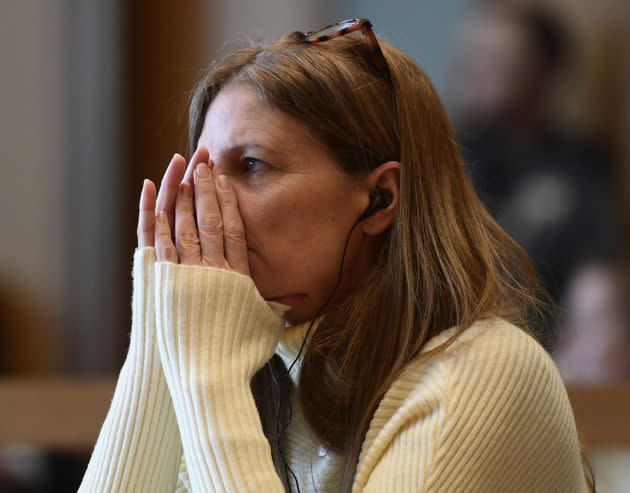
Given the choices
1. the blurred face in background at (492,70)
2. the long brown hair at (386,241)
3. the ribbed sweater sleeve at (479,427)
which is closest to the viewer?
the ribbed sweater sleeve at (479,427)

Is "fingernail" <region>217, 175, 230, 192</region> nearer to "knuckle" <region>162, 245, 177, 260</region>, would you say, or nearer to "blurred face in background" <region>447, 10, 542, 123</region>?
"knuckle" <region>162, 245, 177, 260</region>

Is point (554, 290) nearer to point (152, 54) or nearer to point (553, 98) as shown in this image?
point (553, 98)

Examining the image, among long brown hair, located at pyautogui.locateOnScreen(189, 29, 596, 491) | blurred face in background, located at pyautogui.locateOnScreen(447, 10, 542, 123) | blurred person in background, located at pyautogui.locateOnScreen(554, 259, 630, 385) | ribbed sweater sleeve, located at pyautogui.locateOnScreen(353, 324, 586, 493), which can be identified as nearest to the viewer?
ribbed sweater sleeve, located at pyautogui.locateOnScreen(353, 324, 586, 493)

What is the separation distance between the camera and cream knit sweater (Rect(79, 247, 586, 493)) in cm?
109

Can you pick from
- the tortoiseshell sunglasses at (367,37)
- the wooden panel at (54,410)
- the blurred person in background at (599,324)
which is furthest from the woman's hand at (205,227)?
the wooden panel at (54,410)

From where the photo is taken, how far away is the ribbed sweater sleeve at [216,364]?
1.10m

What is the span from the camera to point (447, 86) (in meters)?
2.37

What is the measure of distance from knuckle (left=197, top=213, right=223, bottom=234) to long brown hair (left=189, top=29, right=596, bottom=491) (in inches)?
6.4

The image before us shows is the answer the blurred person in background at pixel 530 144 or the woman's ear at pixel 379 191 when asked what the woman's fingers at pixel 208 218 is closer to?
the woman's ear at pixel 379 191

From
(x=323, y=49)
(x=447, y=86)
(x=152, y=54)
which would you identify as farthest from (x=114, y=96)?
Result: (x=323, y=49)

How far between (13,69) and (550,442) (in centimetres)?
191

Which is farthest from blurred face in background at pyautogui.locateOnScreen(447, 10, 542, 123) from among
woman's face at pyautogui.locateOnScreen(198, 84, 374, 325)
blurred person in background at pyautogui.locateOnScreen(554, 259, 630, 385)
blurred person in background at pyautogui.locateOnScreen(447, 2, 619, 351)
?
woman's face at pyautogui.locateOnScreen(198, 84, 374, 325)

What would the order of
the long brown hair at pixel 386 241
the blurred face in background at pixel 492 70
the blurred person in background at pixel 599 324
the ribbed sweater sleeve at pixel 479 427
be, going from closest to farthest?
the ribbed sweater sleeve at pixel 479 427 < the long brown hair at pixel 386 241 < the blurred person in background at pixel 599 324 < the blurred face in background at pixel 492 70

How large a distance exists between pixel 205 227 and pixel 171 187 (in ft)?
0.26
